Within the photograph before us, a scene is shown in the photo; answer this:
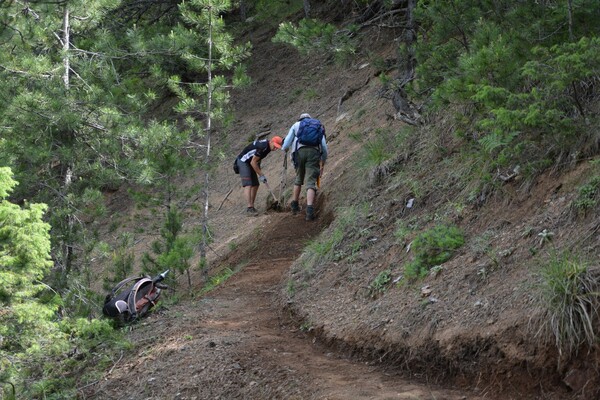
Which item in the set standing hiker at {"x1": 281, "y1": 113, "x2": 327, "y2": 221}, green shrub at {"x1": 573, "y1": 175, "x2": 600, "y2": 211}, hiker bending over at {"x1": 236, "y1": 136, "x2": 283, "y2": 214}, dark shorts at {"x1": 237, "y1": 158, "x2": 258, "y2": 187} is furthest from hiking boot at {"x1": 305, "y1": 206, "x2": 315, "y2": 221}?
green shrub at {"x1": 573, "y1": 175, "x2": 600, "y2": 211}

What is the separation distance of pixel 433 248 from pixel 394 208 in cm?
215

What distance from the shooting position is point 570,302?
17.7 feet

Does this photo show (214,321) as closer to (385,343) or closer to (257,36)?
(385,343)

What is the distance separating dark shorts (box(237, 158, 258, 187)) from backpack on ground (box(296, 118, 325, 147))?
244 cm

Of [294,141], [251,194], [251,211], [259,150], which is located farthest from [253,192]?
[294,141]

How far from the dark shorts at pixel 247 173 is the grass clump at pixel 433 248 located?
8433 millimetres

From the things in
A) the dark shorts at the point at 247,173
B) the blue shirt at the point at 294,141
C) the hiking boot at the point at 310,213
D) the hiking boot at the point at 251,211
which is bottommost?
the hiking boot at the point at 310,213

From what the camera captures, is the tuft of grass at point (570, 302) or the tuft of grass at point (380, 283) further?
the tuft of grass at point (380, 283)

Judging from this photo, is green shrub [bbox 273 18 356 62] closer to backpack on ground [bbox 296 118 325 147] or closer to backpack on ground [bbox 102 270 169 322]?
backpack on ground [bbox 296 118 325 147]

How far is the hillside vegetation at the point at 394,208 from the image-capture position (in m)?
6.07

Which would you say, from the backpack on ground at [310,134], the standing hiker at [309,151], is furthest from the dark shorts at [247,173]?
the backpack on ground at [310,134]

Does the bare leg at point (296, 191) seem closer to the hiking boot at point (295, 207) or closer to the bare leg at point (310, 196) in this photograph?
the hiking boot at point (295, 207)

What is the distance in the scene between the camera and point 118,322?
10164 millimetres

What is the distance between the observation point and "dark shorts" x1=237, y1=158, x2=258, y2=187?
16.2 metres
